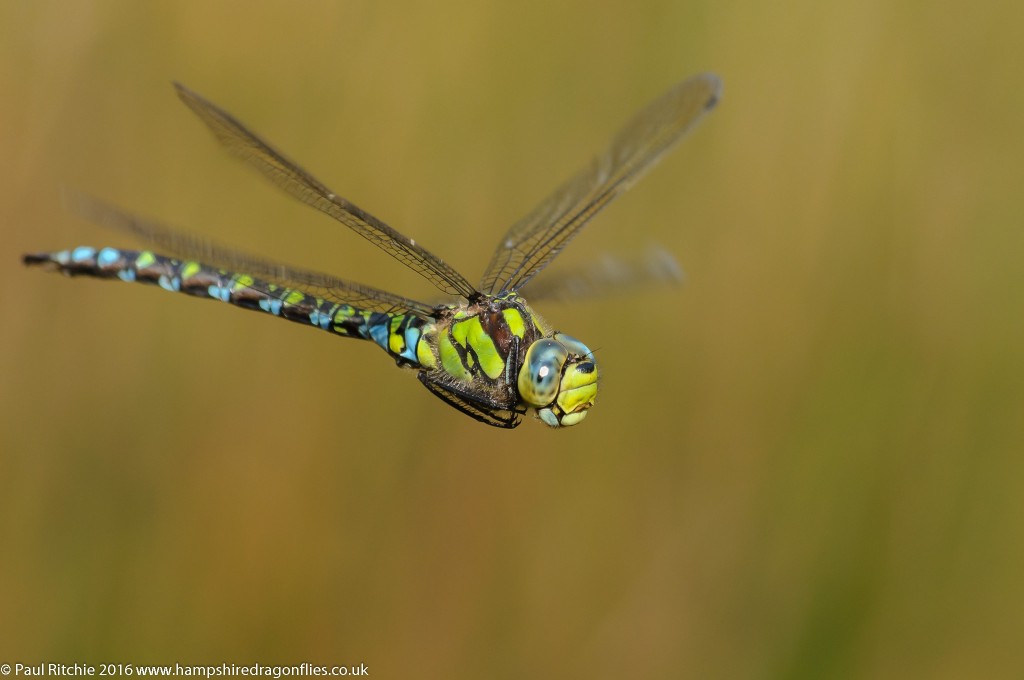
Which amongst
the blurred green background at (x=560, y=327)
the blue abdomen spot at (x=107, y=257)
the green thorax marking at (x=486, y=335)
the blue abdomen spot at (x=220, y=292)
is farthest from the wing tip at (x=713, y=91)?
the blue abdomen spot at (x=107, y=257)

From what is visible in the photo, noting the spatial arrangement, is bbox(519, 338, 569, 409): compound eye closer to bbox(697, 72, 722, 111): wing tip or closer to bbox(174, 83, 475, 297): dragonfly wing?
bbox(174, 83, 475, 297): dragonfly wing

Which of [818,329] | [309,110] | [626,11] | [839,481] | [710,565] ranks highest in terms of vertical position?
[626,11]

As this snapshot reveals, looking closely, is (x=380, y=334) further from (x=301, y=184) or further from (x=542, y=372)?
(x=542, y=372)

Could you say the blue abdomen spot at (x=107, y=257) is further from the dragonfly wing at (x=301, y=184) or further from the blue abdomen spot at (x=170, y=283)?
the dragonfly wing at (x=301, y=184)

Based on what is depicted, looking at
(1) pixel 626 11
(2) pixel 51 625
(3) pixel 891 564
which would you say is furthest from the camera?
(1) pixel 626 11

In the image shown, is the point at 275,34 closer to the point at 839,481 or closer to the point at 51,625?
the point at 51,625

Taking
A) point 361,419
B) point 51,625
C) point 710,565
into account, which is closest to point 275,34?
point 361,419
